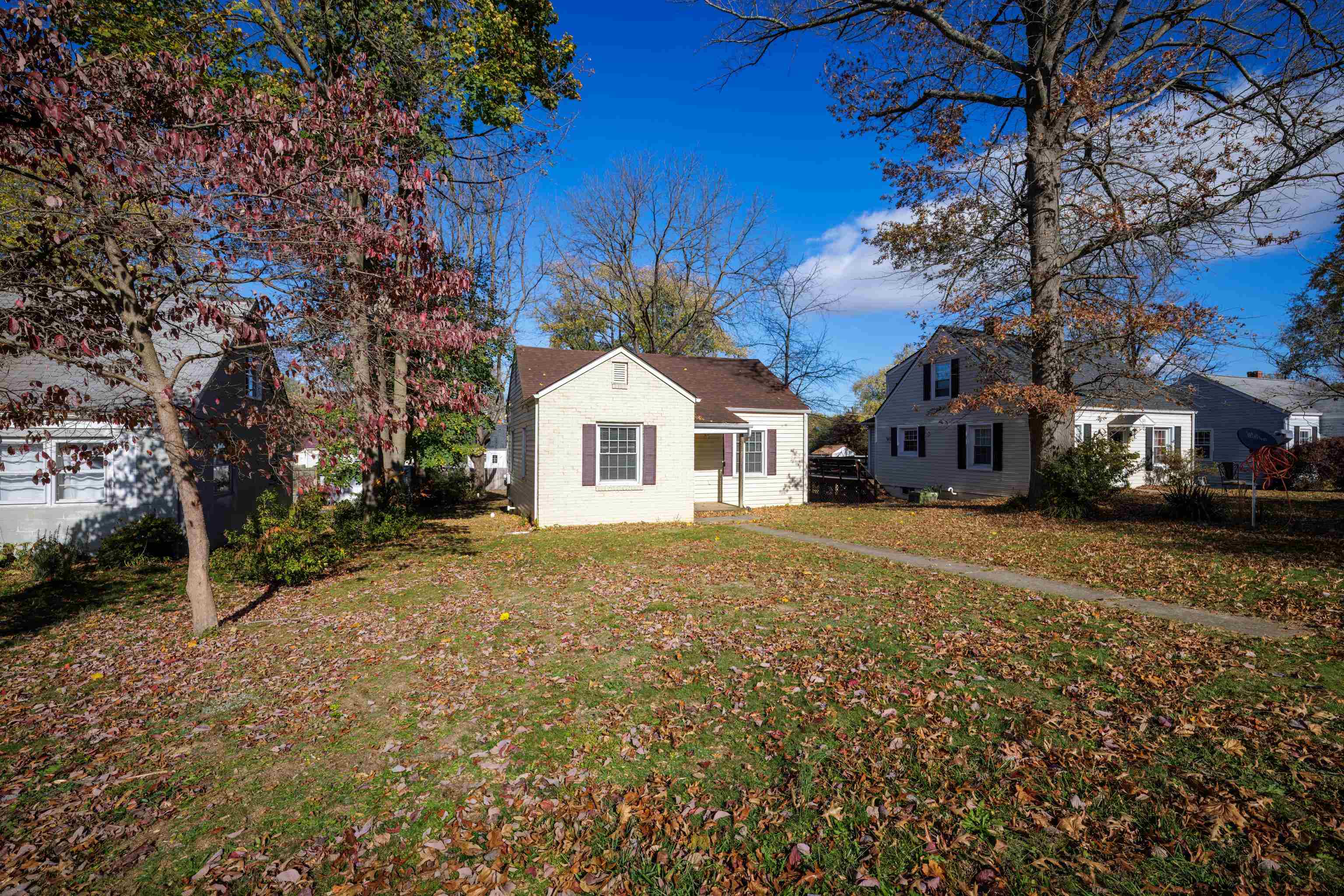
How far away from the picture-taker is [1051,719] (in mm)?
4297

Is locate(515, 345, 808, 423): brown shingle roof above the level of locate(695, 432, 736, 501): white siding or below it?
above

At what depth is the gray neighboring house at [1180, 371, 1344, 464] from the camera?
29.6 metres

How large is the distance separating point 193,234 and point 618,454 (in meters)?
10.8

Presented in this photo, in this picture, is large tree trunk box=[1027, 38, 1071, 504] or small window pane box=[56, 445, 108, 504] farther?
large tree trunk box=[1027, 38, 1071, 504]

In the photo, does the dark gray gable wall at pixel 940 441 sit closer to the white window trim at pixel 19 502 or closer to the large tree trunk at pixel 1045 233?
the large tree trunk at pixel 1045 233

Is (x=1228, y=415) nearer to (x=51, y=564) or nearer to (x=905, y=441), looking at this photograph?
(x=905, y=441)

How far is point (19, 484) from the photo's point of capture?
1211cm

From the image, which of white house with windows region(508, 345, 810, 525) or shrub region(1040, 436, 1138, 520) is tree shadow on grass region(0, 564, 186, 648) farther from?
shrub region(1040, 436, 1138, 520)

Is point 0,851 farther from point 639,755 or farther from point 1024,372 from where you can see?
point 1024,372

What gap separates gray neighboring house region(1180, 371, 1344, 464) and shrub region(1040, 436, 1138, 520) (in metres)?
20.6

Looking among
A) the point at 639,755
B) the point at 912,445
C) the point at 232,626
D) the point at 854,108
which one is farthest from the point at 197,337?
the point at 912,445

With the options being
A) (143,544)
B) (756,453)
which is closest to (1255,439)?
(756,453)

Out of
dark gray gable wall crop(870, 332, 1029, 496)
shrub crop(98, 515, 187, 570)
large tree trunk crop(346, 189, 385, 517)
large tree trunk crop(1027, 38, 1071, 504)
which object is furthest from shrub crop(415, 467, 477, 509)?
large tree trunk crop(1027, 38, 1071, 504)

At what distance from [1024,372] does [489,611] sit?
1820 centimetres
